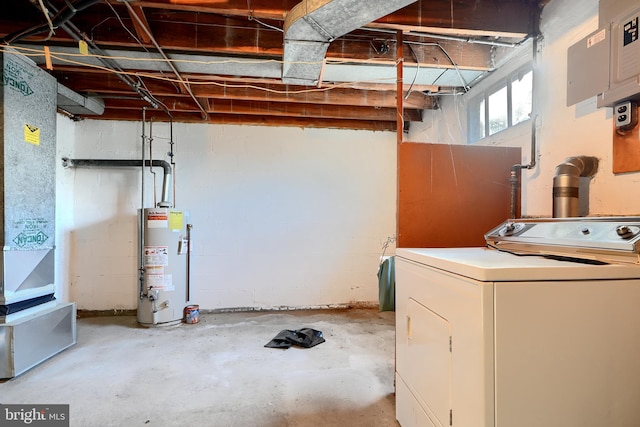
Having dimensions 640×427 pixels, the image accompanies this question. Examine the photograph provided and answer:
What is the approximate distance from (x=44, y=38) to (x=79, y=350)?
7.93 feet

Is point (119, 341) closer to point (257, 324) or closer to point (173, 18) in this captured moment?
point (257, 324)

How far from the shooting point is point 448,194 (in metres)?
1.86

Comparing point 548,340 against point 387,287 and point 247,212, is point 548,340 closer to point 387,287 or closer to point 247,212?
point 387,287

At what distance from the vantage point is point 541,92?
194 cm

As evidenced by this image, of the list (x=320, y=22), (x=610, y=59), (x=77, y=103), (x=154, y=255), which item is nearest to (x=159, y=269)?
(x=154, y=255)

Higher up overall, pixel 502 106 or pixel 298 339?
pixel 502 106

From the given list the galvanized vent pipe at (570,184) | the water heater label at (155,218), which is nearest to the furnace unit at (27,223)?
the water heater label at (155,218)

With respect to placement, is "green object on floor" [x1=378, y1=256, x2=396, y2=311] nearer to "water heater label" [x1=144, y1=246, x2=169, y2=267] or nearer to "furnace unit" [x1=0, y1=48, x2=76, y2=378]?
"water heater label" [x1=144, y1=246, x2=169, y2=267]

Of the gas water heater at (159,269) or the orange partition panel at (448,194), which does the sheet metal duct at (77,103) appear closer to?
the gas water heater at (159,269)

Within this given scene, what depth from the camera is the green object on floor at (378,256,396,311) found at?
237 centimetres

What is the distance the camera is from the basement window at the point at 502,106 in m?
2.20

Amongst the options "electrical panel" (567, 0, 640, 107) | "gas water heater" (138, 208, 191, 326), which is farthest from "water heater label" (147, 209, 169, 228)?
"electrical panel" (567, 0, 640, 107)

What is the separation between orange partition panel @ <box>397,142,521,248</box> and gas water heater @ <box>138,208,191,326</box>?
8.33 feet

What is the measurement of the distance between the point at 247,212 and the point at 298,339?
5.62 ft
